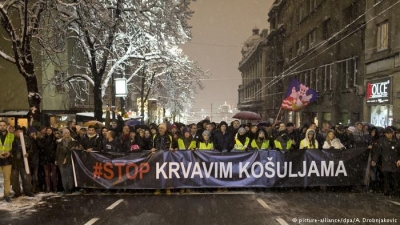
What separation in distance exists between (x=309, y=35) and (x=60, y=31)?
23.8m

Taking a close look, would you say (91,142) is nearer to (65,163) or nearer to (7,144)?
(65,163)

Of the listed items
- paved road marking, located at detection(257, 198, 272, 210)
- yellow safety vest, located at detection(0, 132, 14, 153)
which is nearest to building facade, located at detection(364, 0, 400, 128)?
paved road marking, located at detection(257, 198, 272, 210)

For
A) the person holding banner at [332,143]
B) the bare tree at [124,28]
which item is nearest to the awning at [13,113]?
the bare tree at [124,28]

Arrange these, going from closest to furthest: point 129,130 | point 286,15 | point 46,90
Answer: point 129,130
point 46,90
point 286,15

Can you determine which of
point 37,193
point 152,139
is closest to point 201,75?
point 152,139

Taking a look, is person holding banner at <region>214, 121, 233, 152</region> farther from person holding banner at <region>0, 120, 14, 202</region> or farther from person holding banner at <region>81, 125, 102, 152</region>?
person holding banner at <region>0, 120, 14, 202</region>

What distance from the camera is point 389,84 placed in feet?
65.8

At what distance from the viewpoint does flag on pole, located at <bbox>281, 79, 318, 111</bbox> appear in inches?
736

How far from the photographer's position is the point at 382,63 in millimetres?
21141

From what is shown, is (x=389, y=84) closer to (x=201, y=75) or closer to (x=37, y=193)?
(x=201, y=75)

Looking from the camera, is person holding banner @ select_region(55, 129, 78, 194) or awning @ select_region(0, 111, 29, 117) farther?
awning @ select_region(0, 111, 29, 117)

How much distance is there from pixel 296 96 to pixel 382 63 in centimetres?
556

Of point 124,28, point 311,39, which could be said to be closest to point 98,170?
point 124,28

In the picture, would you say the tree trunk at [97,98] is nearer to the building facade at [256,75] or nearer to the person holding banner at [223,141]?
the person holding banner at [223,141]
